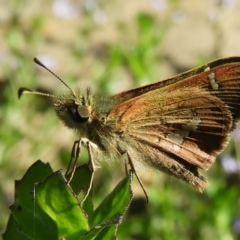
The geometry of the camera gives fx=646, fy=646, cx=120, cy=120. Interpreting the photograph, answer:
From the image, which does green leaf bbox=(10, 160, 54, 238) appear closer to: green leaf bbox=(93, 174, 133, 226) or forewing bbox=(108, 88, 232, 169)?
green leaf bbox=(93, 174, 133, 226)

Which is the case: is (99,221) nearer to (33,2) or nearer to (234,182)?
(234,182)

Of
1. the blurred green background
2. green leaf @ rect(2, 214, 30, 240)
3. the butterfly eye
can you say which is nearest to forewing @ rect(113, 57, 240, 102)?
the butterfly eye

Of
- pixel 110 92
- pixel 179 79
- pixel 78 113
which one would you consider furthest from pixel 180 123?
pixel 110 92

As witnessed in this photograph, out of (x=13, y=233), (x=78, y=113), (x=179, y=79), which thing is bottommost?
(x=13, y=233)

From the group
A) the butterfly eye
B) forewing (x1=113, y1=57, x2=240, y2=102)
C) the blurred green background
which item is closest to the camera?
the butterfly eye

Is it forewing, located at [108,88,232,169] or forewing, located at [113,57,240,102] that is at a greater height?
forewing, located at [113,57,240,102]

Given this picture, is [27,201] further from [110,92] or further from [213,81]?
[110,92]

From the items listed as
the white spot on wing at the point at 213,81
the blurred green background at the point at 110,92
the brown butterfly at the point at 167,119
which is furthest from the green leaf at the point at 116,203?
the blurred green background at the point at 110,92

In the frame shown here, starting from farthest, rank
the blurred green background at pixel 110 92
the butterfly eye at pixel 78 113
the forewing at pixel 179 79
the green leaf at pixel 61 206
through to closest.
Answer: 1. the blurred green background at pixel 110 92
2. the forewing at pixel 179 79
3. the butterfly eye at pixel 78 113
4. the green leaf at pixel 61 206

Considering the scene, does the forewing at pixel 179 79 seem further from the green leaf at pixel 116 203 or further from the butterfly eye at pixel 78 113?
the green leaf at pixel 116 203
